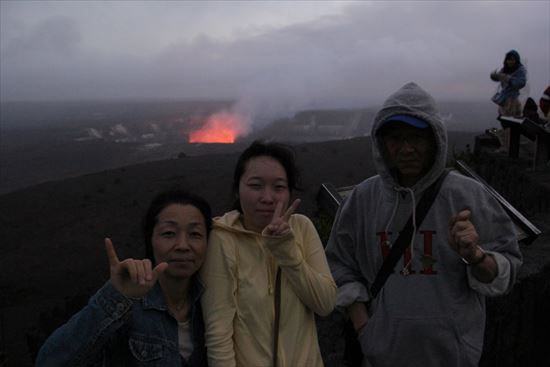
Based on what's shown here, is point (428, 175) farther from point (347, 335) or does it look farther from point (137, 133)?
point (137, 133)

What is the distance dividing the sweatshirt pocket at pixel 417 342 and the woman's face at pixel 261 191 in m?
0.68

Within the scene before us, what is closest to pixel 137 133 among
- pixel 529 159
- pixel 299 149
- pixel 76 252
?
pixel 299 149

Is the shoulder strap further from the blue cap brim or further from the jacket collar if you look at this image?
the jacket collar

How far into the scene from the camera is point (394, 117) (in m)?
2.01

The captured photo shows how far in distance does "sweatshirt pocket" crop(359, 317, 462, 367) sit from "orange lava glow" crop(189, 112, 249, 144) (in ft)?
191

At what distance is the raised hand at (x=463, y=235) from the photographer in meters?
1.74

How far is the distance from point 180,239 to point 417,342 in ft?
3.56

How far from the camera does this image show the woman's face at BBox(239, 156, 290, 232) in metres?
2.12

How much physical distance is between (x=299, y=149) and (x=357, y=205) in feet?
97.3

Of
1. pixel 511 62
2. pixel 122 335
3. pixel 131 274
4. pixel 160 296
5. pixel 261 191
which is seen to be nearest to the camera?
pixel 131 274

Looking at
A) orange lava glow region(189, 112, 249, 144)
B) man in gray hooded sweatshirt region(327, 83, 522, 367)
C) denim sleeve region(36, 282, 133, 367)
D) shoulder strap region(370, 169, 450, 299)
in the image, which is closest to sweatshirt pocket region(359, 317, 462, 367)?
man in gray hooded sweatshirt region(327, 83, 522, 367)

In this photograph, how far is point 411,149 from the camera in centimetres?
203

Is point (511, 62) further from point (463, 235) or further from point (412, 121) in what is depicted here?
point (463, 235)

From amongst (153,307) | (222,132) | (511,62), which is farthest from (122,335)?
(222,132)
